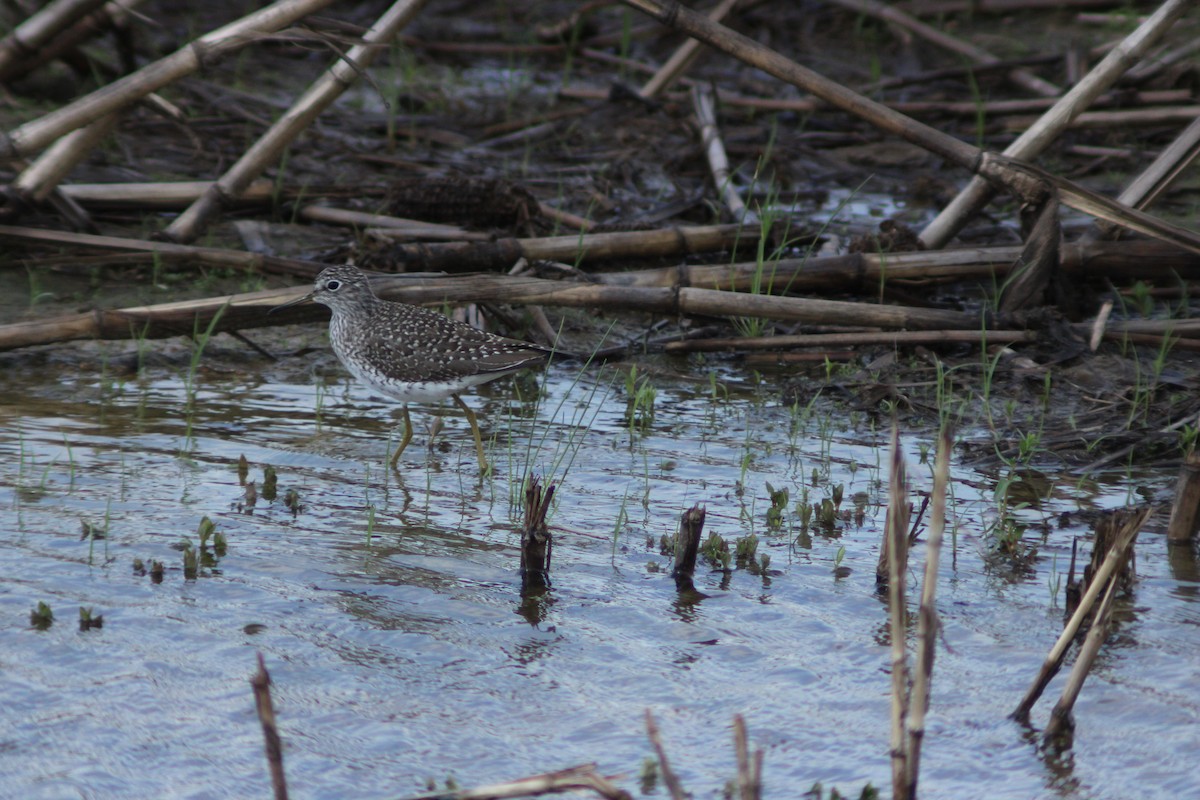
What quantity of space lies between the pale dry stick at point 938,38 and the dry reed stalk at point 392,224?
20.2ft

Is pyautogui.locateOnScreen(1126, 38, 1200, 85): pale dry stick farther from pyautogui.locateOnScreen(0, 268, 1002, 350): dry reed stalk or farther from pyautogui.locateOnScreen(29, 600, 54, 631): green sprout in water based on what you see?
pyautogui.locateOnScreen(29, 600, 54, 631): green sprout in water

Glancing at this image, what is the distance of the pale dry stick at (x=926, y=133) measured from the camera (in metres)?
7.30

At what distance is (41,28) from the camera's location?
880 cm

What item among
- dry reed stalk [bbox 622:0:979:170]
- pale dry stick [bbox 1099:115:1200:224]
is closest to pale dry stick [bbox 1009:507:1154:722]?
dry reed stalk [bbox 622:0:979:170]

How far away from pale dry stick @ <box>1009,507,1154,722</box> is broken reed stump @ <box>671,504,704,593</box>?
1431 millimetres

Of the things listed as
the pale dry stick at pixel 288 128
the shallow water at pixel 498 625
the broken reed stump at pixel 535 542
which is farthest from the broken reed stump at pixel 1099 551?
the pale dry stick at pixel 288 128

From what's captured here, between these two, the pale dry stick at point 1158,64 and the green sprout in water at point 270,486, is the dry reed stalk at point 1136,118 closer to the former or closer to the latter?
the pale dry stick at point 1158,64

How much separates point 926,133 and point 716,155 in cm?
301

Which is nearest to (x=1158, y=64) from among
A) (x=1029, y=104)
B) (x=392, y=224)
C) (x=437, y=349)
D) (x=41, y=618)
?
(x=1029, y=104)

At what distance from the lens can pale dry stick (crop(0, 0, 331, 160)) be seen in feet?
23.3

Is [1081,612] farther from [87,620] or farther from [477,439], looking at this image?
[477,439]

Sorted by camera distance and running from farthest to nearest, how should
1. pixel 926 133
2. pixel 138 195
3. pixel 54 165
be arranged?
pixel 138 195, pixel 54 165, pixel 926 133

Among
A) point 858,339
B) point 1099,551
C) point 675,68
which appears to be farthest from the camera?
point 675,68

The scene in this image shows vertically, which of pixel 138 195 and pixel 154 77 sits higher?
pixel 154 77
